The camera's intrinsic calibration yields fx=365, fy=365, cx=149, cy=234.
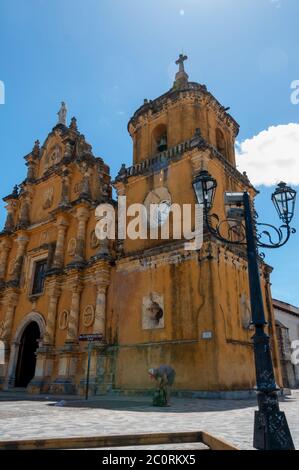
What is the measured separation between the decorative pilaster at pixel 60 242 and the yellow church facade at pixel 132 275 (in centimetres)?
6

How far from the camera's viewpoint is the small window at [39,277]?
20030 millimetres

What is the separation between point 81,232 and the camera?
18594 millimetres

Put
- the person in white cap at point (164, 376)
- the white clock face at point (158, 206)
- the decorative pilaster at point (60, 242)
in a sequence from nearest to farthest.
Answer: the person in white cap at point (164, 376)
the white clock face at point (158, 206)
the decorative pilaster at point (60, 242)

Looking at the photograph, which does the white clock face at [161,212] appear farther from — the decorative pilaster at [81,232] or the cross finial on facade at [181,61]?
the cross finial on facade at [181,61]

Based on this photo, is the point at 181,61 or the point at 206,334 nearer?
the point at 206,334

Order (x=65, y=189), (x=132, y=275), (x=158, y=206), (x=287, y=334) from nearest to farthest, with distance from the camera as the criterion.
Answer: (x=132, y=275), (x=158, y=206), (x=65, y=189), (x=287, y=334)

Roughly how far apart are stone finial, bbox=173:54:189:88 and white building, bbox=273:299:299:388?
17328 mm

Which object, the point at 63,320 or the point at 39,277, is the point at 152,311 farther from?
the point at 39,277

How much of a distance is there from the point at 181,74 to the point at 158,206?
7795 millimetres

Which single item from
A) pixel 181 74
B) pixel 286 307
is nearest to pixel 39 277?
pixel 181 74

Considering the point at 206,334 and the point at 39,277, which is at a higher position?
the point at 39,277

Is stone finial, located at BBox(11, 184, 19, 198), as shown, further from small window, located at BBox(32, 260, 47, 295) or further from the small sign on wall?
the small sign on wall

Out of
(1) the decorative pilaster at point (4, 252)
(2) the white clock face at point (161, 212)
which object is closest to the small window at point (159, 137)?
(2) the white clock face at point (161, 212)
